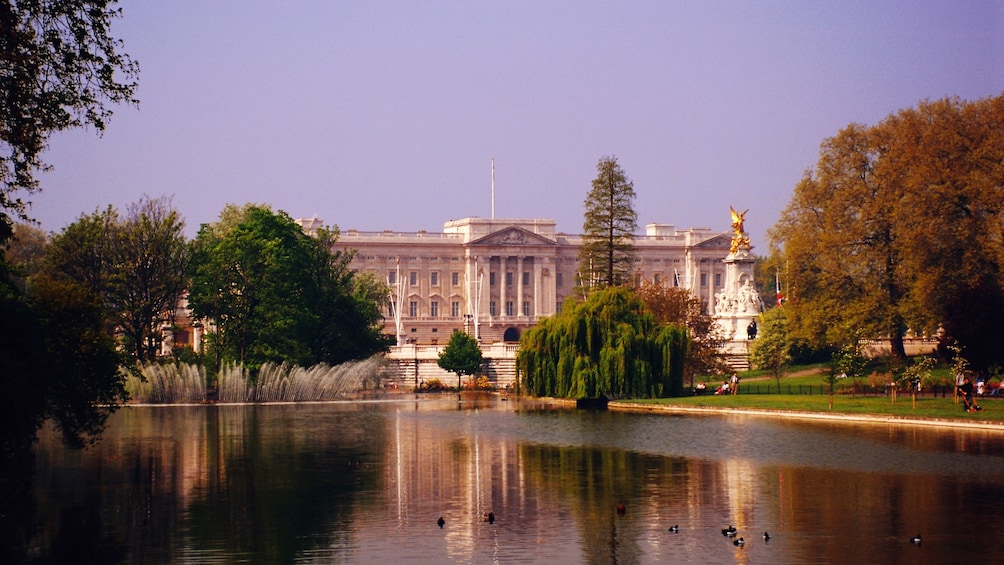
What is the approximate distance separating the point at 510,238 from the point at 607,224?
81060 mm

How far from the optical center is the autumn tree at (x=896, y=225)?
230ft

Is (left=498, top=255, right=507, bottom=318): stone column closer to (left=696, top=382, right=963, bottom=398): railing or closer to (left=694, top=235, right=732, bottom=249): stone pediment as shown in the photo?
(left=694, top=235, right=732, bottom=249): stone pediment

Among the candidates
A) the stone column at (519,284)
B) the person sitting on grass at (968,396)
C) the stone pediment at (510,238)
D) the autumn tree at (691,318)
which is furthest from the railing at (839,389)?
the stone pediment at (510,238)

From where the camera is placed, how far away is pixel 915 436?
45.6m

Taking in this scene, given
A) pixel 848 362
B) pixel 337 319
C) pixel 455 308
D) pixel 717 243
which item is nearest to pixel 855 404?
pixel 848 362

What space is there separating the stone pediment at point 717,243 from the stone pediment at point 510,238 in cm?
2350

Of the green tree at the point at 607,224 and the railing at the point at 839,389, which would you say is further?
the green tree at the point at 607,224

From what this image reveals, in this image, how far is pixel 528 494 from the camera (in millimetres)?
31938

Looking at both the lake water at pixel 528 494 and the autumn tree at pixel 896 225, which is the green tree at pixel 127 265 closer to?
the lake water at pixel 528 494

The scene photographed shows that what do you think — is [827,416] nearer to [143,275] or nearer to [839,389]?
[839,389]

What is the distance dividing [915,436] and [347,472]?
2083cm

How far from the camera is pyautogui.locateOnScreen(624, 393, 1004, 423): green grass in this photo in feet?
169

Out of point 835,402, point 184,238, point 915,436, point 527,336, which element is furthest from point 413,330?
point 915,436

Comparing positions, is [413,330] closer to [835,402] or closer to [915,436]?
[835,402]
